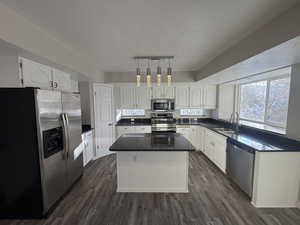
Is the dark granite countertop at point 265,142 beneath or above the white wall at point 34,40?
beneath

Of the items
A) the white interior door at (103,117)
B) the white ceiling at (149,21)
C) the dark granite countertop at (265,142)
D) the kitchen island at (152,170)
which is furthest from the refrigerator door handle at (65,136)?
the dark granite countertop at (265,142)

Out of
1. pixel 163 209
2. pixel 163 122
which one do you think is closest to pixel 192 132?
pixel 163 122

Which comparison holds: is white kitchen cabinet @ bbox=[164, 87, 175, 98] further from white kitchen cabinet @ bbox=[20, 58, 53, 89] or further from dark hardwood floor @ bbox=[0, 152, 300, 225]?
white kitchen cabinet @ bbox=[20, 58, 53, 89]

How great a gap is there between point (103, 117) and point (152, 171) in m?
2.34

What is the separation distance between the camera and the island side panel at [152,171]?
2625 millimetres

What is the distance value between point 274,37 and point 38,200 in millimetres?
3562

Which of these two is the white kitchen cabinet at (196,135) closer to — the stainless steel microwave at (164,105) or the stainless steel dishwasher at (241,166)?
the stainless steel microwave at (164,105)

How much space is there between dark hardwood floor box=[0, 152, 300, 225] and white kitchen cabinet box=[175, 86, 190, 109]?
8.49 feet

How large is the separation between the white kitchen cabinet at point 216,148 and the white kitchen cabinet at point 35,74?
3.62 metres

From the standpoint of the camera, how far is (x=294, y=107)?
2365 mm

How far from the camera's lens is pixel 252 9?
1.50 meters

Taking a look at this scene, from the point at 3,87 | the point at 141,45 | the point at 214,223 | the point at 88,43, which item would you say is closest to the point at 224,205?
the point at 214,223

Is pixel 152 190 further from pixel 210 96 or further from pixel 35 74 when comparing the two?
pixel 210 96

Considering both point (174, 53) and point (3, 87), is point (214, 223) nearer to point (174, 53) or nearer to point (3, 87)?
point (174, 53)
